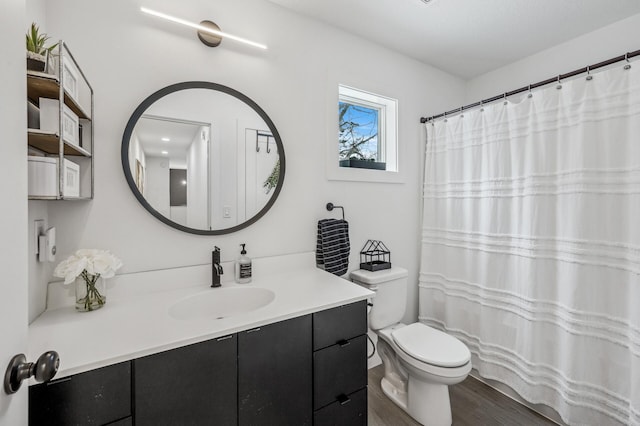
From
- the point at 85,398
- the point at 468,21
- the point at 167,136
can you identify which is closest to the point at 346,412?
the point at 85,398

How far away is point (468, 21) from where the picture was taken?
1.79 m

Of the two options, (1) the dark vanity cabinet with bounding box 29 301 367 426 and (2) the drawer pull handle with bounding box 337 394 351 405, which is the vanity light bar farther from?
(2) the drawer pull handle with bounding box 337 394 351 405

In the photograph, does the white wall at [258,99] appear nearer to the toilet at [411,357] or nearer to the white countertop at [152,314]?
the white countertop at [152,314]

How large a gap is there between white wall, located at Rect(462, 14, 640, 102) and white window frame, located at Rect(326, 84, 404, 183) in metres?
1.03

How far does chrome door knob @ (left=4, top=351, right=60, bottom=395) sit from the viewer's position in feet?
1.68

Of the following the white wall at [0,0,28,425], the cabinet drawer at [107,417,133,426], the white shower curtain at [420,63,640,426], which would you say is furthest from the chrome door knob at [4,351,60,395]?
the white shower curtain at [420,63,640,426]

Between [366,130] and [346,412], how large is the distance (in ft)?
6.22

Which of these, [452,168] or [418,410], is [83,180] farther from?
[452,168]

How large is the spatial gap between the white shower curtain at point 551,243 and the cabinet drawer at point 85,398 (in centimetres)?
210

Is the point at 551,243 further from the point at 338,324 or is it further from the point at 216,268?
the point at 216,268

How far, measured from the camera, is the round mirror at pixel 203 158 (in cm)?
134

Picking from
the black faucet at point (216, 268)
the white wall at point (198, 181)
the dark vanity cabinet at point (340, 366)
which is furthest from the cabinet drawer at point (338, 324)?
the white wall at point (198, 181)

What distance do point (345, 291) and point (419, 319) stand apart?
4.41 feet

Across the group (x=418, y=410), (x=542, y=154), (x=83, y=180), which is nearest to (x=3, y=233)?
(x=83, y=180)
